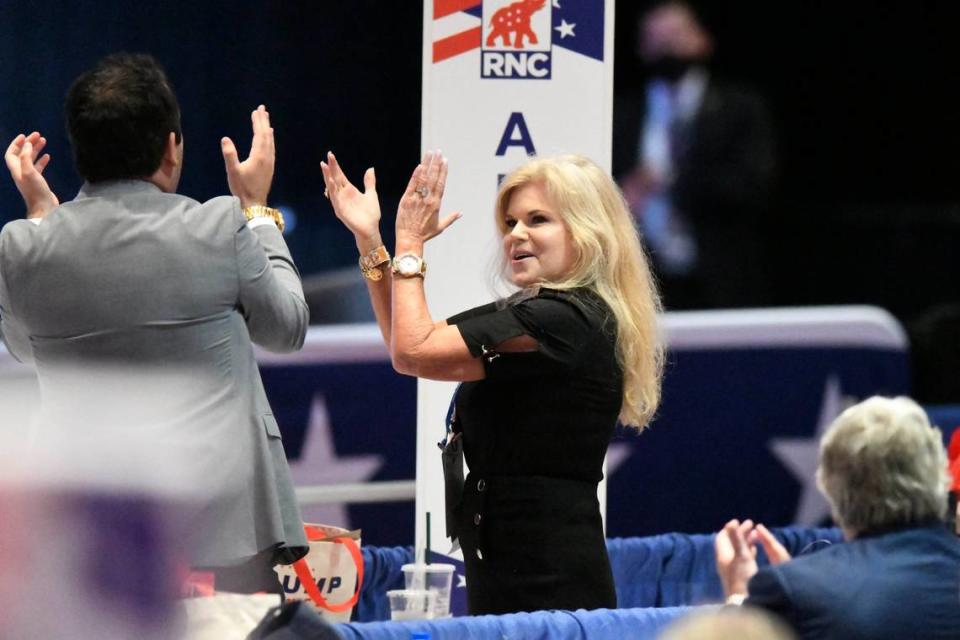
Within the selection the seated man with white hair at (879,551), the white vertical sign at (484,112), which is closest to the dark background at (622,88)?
the white vertical sign at (484,112)

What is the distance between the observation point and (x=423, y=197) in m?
3.10

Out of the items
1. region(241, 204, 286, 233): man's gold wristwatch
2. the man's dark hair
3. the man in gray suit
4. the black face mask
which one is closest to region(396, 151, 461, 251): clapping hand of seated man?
region(241, 204, 286, 233): man's gold wristwatch

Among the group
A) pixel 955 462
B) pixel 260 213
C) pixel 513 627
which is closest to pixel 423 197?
pixel 260 213

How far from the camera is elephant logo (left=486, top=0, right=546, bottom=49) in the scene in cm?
408

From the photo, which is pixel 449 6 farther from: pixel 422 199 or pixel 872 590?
pixel 872 590

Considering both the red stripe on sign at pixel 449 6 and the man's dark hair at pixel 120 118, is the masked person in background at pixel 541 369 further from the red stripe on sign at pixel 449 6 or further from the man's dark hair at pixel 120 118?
the red stripe on sign at pixel 449 6

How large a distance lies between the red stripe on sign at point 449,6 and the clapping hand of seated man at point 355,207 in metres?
1.00

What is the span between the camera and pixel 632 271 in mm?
3107

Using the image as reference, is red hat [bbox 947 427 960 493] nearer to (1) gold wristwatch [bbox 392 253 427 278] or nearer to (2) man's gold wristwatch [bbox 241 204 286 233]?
(1) gold wristwatch [bbox 392 253 427 278]

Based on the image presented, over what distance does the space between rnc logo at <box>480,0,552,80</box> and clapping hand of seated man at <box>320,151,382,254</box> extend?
0.99 metres

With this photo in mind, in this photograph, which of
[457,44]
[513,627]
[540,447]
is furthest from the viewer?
[457,44]

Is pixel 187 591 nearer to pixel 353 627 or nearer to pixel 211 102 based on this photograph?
pixel 353 627

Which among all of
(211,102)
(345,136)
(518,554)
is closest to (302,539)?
(518,554)

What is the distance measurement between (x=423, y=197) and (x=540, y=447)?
1.67 feet
